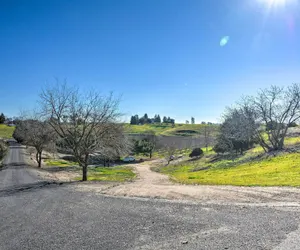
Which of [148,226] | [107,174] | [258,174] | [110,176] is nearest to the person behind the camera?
[148,226]

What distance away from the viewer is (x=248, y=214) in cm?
770

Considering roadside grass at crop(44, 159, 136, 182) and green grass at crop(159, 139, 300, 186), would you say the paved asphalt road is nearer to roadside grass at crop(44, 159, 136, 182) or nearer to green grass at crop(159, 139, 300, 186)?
green grass at crop(159, 139, 300, 186)

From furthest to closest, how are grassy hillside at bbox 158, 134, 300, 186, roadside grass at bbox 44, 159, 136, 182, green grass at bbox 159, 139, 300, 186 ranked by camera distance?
roadside grass at bbox 44, 159, 136, 182, grassy hillside at bbox 158, 134, 300, 186, green grass at bbox 159, 139, 300, 186

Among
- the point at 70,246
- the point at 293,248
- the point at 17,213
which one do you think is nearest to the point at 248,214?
the point at 293,248

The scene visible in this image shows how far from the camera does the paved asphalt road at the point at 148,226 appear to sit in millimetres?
5629

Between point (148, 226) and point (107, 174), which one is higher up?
point (148, 226)

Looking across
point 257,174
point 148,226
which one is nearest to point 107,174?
point 257,174

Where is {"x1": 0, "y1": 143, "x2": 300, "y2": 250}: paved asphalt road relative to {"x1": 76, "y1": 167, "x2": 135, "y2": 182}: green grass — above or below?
above

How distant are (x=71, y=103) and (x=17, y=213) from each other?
11.5 metres

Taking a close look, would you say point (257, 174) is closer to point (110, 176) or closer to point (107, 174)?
point (110, 176)

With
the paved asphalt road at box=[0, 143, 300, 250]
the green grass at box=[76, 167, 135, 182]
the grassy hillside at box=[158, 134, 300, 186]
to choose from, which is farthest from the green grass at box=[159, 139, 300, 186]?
the paved asphalt road at box=[0, 143, 300, 250]

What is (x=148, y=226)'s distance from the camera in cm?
690

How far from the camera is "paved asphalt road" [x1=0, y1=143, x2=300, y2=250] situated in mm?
5629

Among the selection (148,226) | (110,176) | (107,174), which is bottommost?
(107,174)
